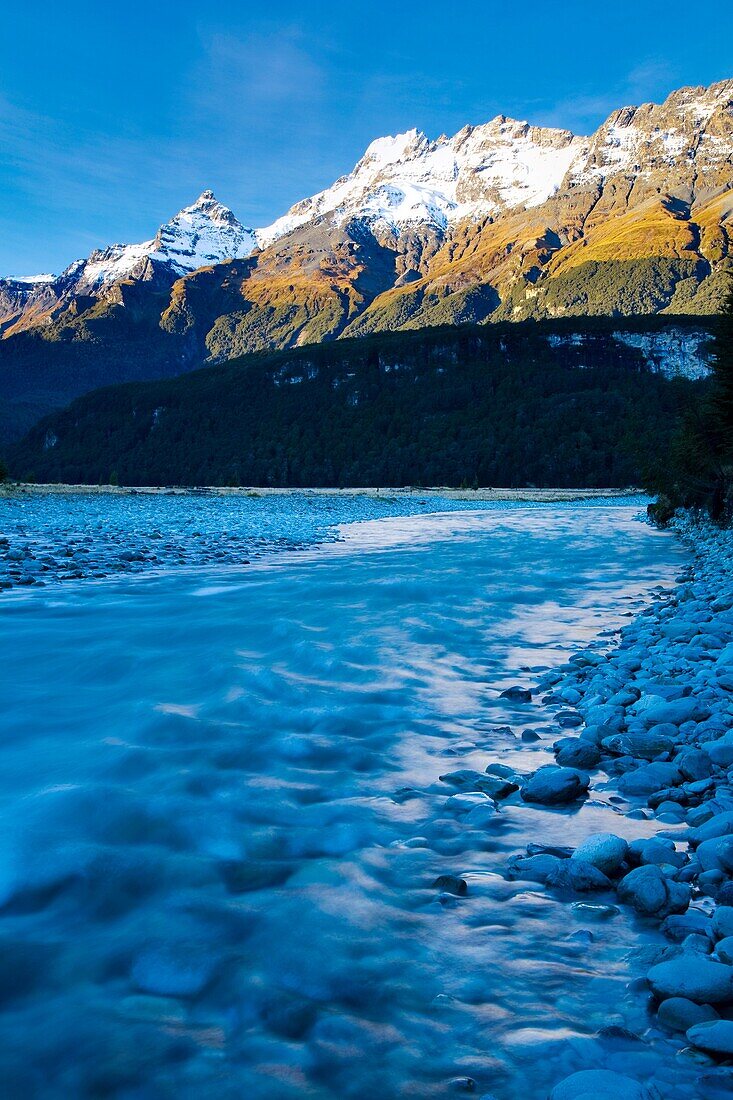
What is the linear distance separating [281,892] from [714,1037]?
7.39ft

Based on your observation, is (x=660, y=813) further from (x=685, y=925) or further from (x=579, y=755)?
(x=685, y=925)

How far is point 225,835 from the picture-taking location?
181 inches

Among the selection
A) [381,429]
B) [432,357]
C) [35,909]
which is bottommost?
[35,909]

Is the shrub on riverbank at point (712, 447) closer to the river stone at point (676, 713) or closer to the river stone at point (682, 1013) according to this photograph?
the river stone at point (676, 713)

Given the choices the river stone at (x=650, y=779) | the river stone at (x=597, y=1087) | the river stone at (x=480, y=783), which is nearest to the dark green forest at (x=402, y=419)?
the river stone at (x=650, y=779)

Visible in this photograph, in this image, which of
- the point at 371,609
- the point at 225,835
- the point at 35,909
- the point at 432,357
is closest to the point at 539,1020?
the point at 225,835

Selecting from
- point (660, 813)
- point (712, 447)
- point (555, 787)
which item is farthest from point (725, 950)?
point (712, 447)

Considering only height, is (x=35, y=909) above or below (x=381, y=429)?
below

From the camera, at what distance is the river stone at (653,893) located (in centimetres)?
348

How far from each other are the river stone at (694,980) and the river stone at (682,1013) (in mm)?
38

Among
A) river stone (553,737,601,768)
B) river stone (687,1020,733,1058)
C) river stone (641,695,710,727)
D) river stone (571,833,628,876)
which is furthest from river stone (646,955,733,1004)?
river stone (641,695,710,727)

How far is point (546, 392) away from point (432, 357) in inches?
1404

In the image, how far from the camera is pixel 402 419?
155 metres

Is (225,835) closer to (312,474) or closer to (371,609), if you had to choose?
(371,609)
